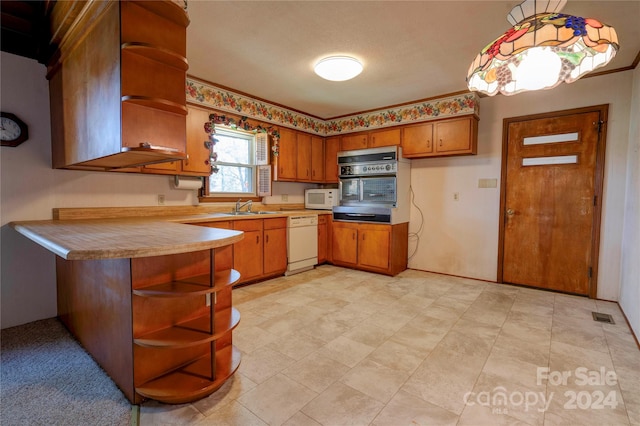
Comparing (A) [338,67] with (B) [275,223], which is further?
(B) [275,223]

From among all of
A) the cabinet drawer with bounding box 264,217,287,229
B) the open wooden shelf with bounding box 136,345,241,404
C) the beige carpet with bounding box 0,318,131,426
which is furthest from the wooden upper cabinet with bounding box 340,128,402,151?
→ the beige carpet with bounding box 0,318,131,426

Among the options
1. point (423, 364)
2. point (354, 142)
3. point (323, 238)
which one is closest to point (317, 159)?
point (354, 142)

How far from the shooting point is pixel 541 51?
1.77 metres

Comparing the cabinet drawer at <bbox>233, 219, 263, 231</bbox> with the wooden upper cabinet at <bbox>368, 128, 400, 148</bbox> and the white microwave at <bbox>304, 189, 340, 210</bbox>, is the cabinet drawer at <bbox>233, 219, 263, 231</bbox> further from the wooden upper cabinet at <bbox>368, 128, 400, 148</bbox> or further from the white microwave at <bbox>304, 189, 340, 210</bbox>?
the wooden upper cabinet at <bbox>368, 128, 400, 148</bbox>

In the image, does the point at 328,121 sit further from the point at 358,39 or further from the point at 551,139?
the point at 551,139

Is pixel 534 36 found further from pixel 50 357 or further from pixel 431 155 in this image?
pixel 50 357

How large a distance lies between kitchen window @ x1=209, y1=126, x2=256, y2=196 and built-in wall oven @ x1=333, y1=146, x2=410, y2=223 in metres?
1.42

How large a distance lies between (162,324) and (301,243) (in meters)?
A: 2.72

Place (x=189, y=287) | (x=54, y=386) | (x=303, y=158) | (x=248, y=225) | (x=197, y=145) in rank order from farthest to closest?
1. (x=303, y=158)
2. (x=248, y=225)
3. (x=197, y=145)
4. (x=54, y=386)
5. (x=189, y=287)

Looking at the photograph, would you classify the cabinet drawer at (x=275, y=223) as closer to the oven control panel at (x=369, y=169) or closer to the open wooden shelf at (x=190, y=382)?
the oven control panel at (x=369, y=169)

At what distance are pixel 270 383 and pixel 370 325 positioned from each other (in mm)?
1119

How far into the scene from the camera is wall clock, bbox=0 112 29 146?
2439 millimetres

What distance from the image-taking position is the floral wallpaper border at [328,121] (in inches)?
140

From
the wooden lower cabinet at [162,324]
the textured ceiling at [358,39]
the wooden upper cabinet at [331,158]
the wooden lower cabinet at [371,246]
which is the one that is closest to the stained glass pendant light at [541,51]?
the textured ceiling at [358,39]
